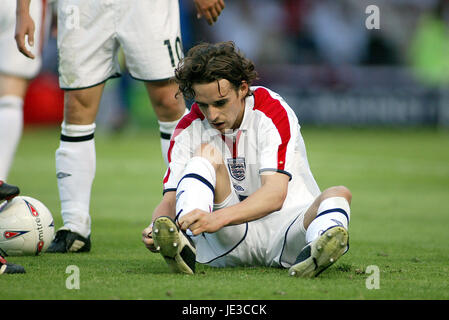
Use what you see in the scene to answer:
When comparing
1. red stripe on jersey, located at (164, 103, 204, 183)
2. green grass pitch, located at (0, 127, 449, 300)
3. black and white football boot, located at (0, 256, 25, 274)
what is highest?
red stripe on jersey, located at (164, 103, 204, 183)

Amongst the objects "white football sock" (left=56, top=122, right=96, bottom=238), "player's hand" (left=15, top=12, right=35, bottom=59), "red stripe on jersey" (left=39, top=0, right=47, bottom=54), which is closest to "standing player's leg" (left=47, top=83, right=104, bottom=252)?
"white football sock" (left=56, top=122, right=96, bottom=238)

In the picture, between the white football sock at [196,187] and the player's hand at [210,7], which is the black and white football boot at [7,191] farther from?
the player's hand at [210,7]

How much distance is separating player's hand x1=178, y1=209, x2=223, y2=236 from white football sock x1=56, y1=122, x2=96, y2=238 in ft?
4.57

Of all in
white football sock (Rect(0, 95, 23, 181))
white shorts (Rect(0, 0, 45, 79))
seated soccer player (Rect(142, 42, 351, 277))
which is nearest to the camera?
seated soccer player (Rect(142, 42, 351, 277))

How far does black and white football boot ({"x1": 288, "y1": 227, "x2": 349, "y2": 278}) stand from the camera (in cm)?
304

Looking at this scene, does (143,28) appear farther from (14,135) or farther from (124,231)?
(124,231)

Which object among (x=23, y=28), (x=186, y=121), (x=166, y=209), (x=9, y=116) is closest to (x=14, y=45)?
(x=9, y=116)

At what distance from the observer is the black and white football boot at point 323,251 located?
120 inches

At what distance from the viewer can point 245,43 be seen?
58.5 feet

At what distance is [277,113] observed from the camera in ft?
11.8

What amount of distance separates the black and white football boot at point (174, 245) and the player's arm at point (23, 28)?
1503mm

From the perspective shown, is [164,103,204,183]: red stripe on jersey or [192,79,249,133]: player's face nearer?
[192,79,249,133]: player's face

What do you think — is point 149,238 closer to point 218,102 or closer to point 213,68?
point 218,102

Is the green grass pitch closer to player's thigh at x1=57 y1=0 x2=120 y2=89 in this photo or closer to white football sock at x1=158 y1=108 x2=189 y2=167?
white football sock at x1=158 y1=108 x2=189 y2=167
